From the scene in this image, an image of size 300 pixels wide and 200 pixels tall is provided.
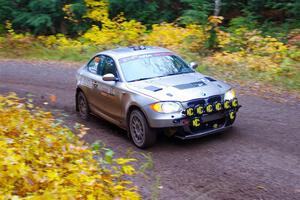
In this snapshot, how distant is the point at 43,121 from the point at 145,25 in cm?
1626

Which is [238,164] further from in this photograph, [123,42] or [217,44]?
[123,42]

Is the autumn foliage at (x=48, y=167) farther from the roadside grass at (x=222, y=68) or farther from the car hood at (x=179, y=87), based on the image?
the roadside grass at (x=222, y=68)

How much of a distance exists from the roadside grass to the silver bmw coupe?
13.6 feet

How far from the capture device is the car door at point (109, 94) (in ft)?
28.9

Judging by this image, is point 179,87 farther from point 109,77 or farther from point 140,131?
point 109,77

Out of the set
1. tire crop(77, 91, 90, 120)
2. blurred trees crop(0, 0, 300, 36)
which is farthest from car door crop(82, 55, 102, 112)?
blurred trees crop(0, 0, 300, 36)

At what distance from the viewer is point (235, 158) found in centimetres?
729

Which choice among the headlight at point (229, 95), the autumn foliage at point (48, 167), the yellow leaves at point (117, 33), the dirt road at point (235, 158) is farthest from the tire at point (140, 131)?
the yellow leaves at point (117, 33)

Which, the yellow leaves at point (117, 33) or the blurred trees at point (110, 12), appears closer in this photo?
the blurred trees at point (110, 12)

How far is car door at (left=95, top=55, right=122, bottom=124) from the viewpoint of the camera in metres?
8.80

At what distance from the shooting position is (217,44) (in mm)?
17016

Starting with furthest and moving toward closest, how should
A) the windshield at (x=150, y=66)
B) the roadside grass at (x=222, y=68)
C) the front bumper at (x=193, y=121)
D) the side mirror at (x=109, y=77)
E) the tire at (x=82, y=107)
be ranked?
the roadside grass at (x=222, y=68)
the tire at (x=82, y=107)
the windshield at (x=150, y=66)
the side mirror at (x=109, y=77)
the front bumper at (x=193, y=121)

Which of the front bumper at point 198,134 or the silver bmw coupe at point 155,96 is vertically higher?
the silver bmw coupe at point 155,96

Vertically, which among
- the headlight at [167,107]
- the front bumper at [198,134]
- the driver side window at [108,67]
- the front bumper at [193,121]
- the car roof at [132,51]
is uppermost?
the car roof at [132,51]
